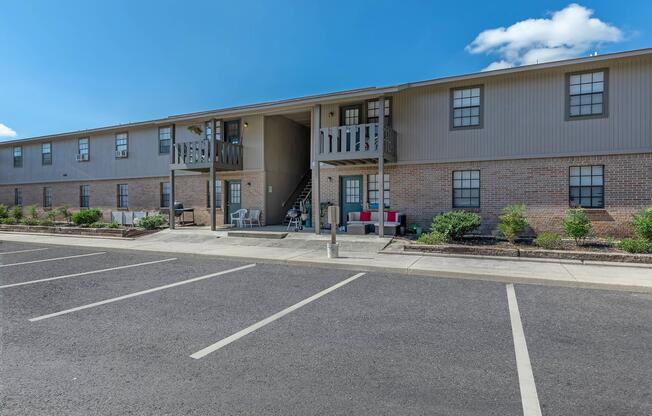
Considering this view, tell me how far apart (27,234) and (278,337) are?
18.3m

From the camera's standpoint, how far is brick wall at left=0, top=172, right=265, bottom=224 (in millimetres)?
17438

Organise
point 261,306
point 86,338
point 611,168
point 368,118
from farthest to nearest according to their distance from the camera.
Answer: point 368,118, point 611,168, point 261,306, point 86,338

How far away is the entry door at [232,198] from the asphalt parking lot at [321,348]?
10.9 metres

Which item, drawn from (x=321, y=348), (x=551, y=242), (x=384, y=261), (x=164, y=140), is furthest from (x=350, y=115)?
(x=321, y=348)

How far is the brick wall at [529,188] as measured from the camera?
11477mm

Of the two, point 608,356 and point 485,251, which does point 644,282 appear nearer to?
point 485,251

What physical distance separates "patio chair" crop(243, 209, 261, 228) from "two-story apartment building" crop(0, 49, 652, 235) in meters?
0.30

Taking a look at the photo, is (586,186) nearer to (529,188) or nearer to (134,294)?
(529,188)

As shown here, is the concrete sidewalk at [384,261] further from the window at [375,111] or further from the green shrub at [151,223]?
the window at [375,111]

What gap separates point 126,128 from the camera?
68.0 ft

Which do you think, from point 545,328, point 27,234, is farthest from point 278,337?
point 27,234

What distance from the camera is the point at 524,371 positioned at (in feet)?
11.5

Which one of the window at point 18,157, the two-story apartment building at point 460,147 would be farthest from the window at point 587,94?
the window at point 18,157

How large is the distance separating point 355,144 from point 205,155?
7023mm
